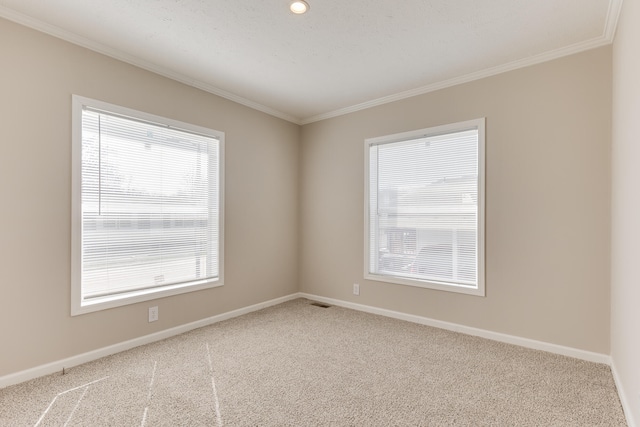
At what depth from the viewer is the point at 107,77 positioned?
272 centimetres

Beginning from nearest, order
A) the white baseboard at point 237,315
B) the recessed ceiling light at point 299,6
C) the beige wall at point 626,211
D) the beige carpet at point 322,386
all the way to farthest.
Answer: the beige wall at point 626,211, the beige carpet at point 322,386, the recessed ceiling light at point 299,6, the white baseboard at point 237,315

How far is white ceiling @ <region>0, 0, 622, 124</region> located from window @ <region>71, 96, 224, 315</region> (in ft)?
1.85

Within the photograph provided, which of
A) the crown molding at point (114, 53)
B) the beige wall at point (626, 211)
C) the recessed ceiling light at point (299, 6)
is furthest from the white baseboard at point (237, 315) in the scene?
the recessed ceiling light at point (299, 6)

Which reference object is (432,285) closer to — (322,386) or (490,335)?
(490,335)

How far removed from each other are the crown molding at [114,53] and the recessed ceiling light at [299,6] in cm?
157

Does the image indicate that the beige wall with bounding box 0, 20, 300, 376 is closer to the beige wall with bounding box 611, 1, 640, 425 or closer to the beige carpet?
the beige carpet

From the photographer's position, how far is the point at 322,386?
88.0 inches

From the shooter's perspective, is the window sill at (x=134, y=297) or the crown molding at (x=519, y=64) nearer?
the crown molding at (x=519, y=64)

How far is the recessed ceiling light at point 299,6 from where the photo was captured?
212cm

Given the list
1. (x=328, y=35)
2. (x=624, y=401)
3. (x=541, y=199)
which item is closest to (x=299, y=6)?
(x=328, y=35)

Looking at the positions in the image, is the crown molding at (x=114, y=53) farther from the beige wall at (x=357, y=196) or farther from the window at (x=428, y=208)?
the window at (x=428, y=208)

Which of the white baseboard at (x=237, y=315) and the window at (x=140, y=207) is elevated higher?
the window at (x=140, y=207)

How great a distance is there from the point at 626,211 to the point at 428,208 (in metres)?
1.72

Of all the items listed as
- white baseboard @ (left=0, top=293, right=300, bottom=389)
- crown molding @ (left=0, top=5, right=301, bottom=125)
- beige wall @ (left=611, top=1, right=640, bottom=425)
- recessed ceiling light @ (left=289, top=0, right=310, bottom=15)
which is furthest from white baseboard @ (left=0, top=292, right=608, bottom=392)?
recessed ceiling light @ (left=289, top=0, right=310, bottom=15)
